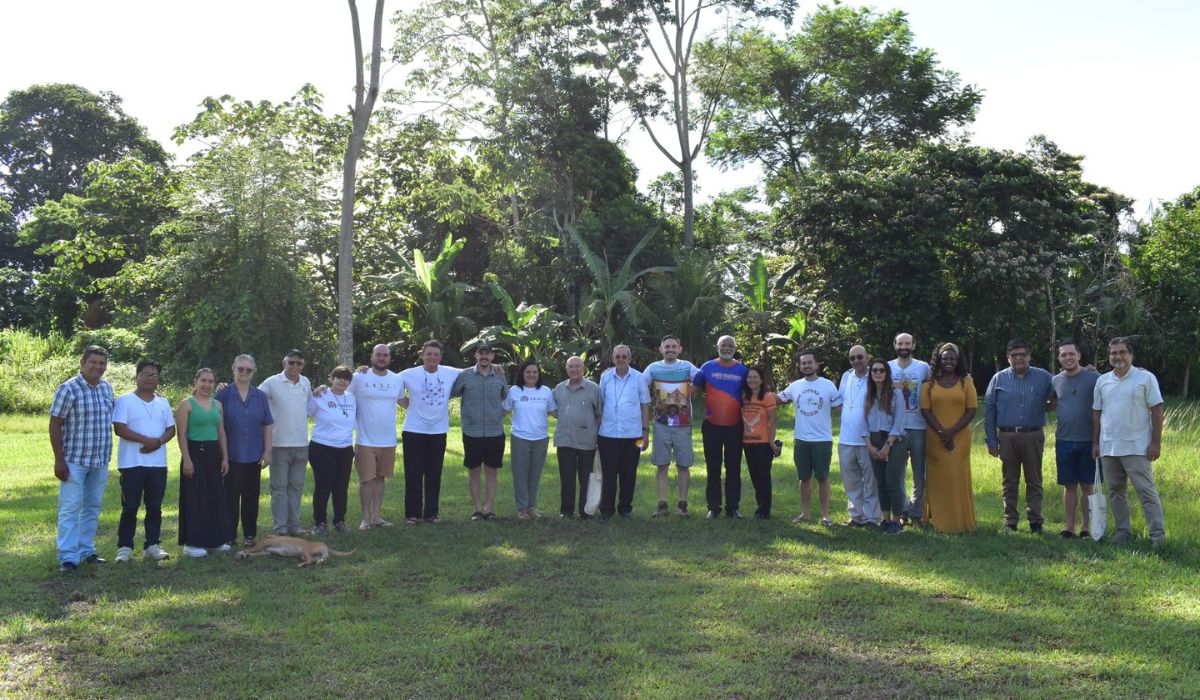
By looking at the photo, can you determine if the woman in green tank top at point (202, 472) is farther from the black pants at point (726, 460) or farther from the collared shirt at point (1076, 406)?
the collared shirt at point (1076, 406)

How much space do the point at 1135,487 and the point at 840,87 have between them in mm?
23860

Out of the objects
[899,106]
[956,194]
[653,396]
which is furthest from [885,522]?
[899,106]

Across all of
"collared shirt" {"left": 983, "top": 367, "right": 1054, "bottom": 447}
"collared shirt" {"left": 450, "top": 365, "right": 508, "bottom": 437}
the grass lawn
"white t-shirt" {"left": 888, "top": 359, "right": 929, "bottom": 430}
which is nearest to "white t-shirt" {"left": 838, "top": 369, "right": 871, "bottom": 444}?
"white t-shirt" {"left": 888, "top": 359, "right": 929, "bottom": 430}

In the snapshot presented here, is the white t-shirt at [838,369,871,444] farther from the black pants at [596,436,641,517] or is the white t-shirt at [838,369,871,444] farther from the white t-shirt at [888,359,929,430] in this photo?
the black pants at [596,436,641,517]

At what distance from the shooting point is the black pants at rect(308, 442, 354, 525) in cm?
822

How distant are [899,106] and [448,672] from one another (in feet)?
89.1

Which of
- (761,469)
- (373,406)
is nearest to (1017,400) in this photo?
(761,469)

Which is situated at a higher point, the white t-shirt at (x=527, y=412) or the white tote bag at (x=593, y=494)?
the white t-shirt at (x=527, y=412)

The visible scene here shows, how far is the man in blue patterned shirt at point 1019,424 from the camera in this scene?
8.05 meters

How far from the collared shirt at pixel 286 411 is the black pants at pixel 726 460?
356cm

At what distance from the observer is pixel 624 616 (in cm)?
572

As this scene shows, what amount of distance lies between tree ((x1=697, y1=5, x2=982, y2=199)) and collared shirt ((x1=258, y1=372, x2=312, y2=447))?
2246cm

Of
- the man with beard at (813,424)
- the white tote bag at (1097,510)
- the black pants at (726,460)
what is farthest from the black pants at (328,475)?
the white tote bag at (1097,510)

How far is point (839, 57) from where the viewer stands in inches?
1159
